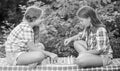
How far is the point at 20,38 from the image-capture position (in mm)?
2838

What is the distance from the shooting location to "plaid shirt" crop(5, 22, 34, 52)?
281 cm

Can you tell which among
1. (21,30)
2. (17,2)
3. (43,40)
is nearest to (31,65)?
(21,30)

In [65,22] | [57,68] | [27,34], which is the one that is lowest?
[57,68]

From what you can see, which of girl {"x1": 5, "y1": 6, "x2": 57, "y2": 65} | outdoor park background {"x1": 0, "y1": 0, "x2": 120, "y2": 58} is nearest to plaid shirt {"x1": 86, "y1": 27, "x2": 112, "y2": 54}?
girl {"x1": 5, "y1": 6, "x2": 57, "y2": 65}

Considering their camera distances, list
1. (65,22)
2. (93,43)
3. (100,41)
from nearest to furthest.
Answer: (100,41) → (93,43) → (65,22)

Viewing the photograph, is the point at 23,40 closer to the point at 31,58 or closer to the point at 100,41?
the point at 31,58

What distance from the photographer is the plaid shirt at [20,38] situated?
2811 millimetres

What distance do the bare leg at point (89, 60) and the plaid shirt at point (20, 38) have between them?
0.62m

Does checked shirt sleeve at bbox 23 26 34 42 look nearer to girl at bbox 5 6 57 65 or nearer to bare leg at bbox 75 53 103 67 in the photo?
girl at bbox 5 6 57 65

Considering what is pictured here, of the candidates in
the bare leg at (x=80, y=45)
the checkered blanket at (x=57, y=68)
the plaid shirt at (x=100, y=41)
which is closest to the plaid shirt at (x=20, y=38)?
the checkered blanket at (x=57, y=68)

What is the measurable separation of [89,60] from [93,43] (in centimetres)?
30

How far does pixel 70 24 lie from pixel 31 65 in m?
Answer: 1.88

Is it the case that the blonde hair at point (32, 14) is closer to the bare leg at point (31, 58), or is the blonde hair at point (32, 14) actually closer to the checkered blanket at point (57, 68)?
the bare leg at point (31, 58)

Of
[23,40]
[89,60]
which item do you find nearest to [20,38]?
[23,40]
